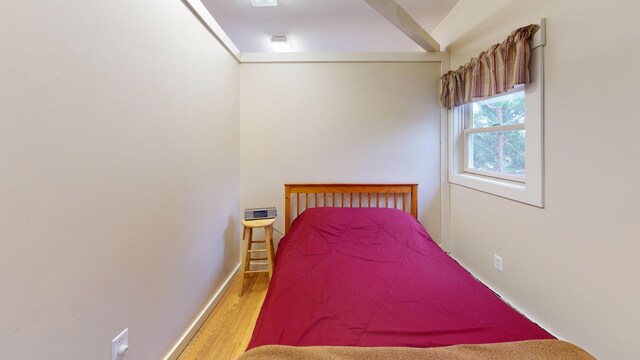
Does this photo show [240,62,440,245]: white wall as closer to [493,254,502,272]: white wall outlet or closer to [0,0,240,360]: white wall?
[493,254,502,272]: white wall outlet

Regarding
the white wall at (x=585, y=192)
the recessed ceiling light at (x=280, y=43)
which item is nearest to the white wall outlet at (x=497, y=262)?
the white wall at (x=585, y=192)

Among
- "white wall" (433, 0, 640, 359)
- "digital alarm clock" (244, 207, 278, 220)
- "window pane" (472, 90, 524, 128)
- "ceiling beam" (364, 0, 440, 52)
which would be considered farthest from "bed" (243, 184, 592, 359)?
"ceiling beam" (364, 0, 440, 52)

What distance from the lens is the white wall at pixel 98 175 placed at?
0.76m

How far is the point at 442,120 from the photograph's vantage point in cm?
268

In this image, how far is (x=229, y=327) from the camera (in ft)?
6.15

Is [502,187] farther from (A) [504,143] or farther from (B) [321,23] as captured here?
(B) [321,23]

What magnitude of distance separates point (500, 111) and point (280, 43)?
2.29m

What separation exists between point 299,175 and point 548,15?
2.10 meters

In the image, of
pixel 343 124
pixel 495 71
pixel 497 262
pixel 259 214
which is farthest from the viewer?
pixel 343 124

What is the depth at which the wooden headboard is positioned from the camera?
266 cm

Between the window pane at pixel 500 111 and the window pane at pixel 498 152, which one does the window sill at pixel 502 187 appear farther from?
the window pane at pixel 500 111

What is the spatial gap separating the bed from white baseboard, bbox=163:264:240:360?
0.63 m

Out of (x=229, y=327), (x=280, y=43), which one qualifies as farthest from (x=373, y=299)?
(x=280, y=43)

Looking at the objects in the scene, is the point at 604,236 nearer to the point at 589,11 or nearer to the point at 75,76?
the point at 589,11
